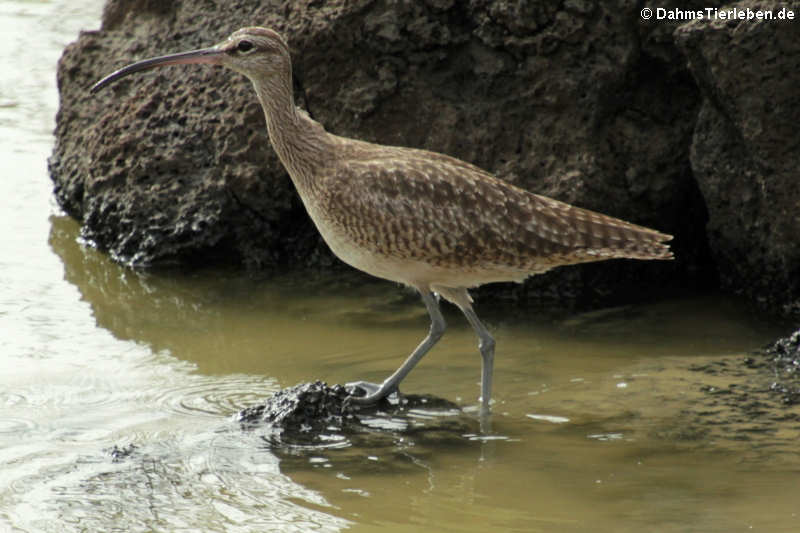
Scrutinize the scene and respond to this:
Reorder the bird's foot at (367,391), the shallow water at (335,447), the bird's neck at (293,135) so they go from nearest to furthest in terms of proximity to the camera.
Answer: the shallow water at (335,447), the bird's foot at (367,391), the bird's neck at (293,135)

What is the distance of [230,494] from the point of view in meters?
5.79

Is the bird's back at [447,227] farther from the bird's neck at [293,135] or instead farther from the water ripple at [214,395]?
the water ripple at [214,395]

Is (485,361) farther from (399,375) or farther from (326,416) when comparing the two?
(326,416)

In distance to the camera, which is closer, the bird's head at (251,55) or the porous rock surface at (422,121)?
the bird's head at (251,55)

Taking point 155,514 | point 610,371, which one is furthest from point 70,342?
point 610,371

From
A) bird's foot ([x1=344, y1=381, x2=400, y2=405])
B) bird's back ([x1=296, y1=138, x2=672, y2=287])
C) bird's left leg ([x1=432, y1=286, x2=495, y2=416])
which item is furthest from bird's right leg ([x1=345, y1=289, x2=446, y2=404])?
bird's back ([x1=296, y1=138, x2=672, y2=287])

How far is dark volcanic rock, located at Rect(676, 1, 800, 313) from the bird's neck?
2.37 metres

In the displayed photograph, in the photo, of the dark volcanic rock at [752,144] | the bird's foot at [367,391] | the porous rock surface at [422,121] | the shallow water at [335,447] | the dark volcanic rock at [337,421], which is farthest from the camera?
the porous rock surface at [422,121]

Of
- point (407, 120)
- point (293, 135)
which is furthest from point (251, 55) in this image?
→ point (407, 120)

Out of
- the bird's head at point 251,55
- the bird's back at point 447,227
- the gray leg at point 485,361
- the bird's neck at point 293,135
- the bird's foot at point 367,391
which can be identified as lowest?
the bird's foot at point 367,391

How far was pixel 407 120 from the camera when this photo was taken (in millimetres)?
8953

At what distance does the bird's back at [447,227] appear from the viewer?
6.86 meters

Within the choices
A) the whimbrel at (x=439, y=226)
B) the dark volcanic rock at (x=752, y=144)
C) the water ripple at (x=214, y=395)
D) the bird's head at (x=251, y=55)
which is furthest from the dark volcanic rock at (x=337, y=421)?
the dark volcanic rock at (x=752, y=144)

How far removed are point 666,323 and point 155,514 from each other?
13.0 ft
